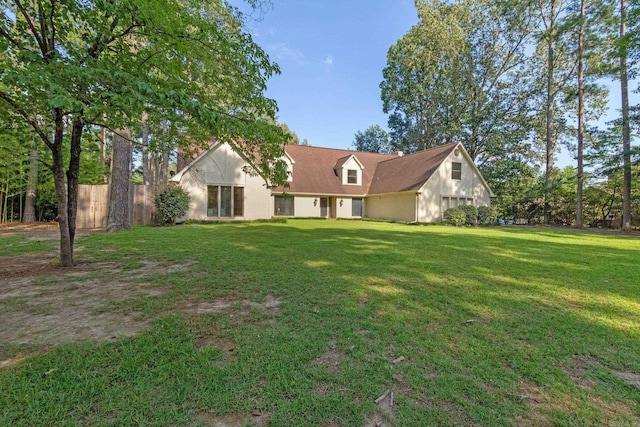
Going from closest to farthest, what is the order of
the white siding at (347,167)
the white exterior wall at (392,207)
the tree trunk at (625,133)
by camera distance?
the tree trunk at (625,133)
the white exterior wall at (392,207)
the white siding at (347,167)

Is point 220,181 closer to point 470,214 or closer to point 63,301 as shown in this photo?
point 63,301

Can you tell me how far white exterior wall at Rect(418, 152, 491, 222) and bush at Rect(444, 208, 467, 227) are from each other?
923 millimetres

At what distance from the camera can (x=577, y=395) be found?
7.08 ft

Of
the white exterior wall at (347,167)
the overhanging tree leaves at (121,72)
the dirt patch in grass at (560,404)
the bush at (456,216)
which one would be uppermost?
the white exterior wall at (347,167)

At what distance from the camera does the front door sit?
2308 centimetres

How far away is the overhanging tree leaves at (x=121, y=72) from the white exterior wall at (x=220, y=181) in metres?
10.0

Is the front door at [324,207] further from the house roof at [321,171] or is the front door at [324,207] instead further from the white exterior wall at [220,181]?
the white exterior wall at [220,181]

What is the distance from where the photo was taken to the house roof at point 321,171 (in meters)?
22.3

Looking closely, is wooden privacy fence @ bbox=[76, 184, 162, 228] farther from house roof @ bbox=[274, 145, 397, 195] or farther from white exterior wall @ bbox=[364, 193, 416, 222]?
white exterior wall @ bbox=[364, 193, 416, 222]

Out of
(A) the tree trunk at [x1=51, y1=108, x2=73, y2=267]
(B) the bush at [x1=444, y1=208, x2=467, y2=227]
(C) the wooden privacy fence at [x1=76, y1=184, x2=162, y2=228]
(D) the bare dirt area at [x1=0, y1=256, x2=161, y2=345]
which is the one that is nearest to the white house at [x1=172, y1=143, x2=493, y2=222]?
(B) the bush at [x1=444, y1=208, x2=467, y2=227]

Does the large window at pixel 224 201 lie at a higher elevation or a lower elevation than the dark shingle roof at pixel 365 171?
lower

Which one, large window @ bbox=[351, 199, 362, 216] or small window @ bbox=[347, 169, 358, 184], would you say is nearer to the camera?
large window @ bbox=[351, 199, 362, 216]

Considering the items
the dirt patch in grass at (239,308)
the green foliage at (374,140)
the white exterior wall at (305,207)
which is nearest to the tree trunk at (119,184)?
the dirt patch in grass at (239,308)

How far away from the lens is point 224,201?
16.6m
